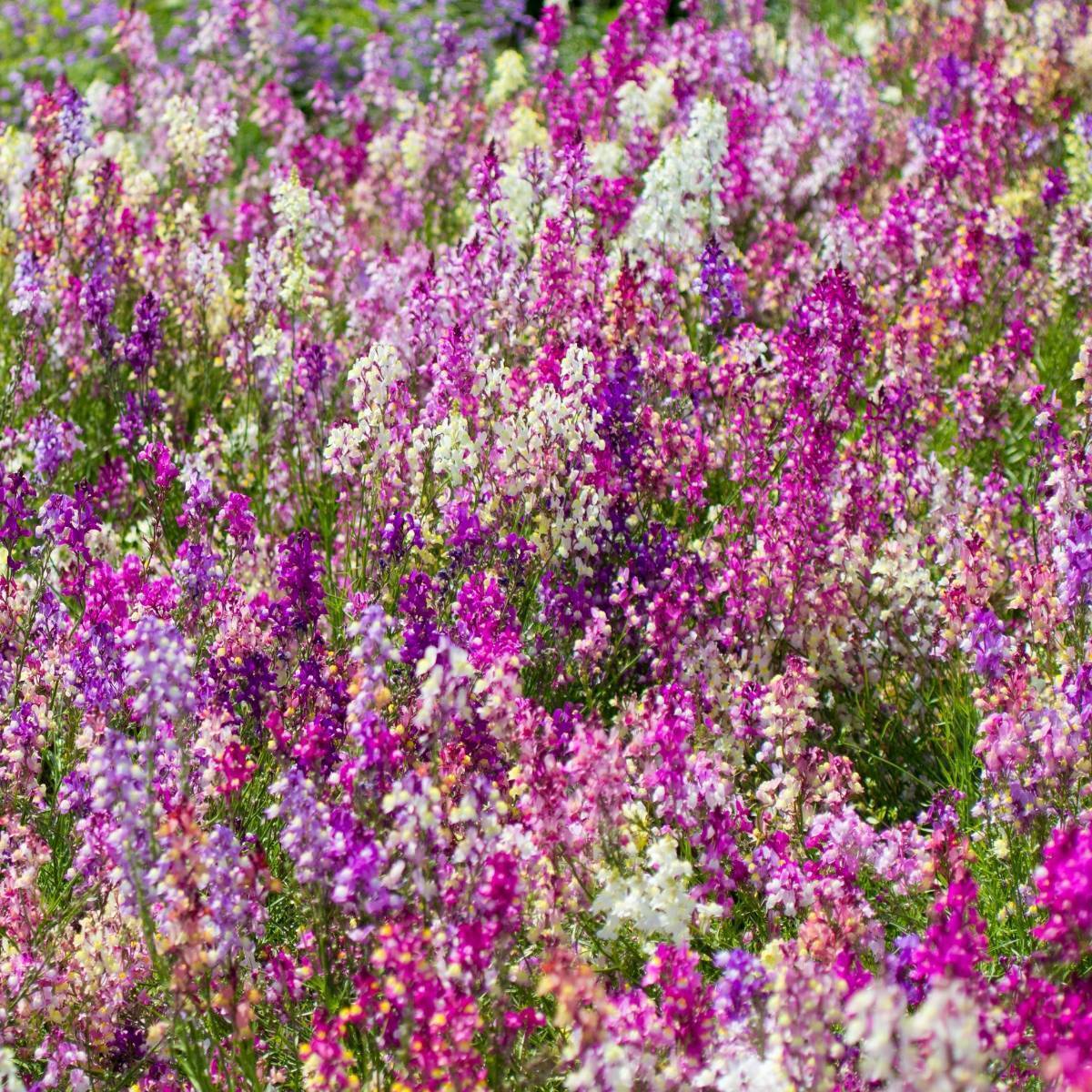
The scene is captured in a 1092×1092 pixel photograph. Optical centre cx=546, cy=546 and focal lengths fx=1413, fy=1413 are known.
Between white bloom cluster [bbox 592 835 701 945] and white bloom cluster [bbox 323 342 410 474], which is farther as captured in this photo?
white bloom cluster [bbox 323 342 410 474]

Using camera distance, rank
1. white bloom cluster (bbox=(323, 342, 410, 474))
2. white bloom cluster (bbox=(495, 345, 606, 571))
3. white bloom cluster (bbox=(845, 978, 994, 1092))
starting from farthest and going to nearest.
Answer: white bloom cluster (bbox=(323, 342, 410, 474)) < white bloom cluster (bbox=(495, 345, 606, 571)) < white bloom cluster (bbox=(845, 978, 994, 1092))

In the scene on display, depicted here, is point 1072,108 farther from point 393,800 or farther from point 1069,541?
point 393,800

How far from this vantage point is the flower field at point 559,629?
8.45 feet

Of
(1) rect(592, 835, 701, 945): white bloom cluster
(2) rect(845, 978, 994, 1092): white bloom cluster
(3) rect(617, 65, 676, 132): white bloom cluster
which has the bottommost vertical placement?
(1) rect(592, 835, 701, 945): white bloom cluster

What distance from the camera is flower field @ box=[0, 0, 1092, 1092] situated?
257 cm

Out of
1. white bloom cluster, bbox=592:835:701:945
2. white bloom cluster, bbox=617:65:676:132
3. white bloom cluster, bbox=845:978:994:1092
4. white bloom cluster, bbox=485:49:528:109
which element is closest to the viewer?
white bloom cluster, bbox=845:978:994:1092

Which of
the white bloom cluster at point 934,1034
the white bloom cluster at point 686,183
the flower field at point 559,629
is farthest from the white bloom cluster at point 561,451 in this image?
the white bloom cluster at point 934,1034

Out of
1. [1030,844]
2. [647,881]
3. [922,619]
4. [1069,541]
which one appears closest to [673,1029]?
[647,881]

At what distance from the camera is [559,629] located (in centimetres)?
390

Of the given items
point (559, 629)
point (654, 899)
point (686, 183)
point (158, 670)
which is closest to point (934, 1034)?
point (654, 899)

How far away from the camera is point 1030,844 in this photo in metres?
3.35

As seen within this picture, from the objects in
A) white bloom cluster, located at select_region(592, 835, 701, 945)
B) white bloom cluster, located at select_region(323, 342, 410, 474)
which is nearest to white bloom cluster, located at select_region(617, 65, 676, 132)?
white bloom cluster, located at select_region(323, 342, 410, 474)

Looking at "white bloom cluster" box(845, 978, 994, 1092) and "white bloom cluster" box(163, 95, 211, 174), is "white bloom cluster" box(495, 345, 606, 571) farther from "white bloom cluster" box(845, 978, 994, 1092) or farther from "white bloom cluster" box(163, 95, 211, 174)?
"white bloom cluster" box(163, 95, 211, 174)

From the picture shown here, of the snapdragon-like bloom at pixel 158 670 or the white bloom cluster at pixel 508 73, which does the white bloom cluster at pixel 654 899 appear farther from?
the white bloom cluster at pixel 508 73
